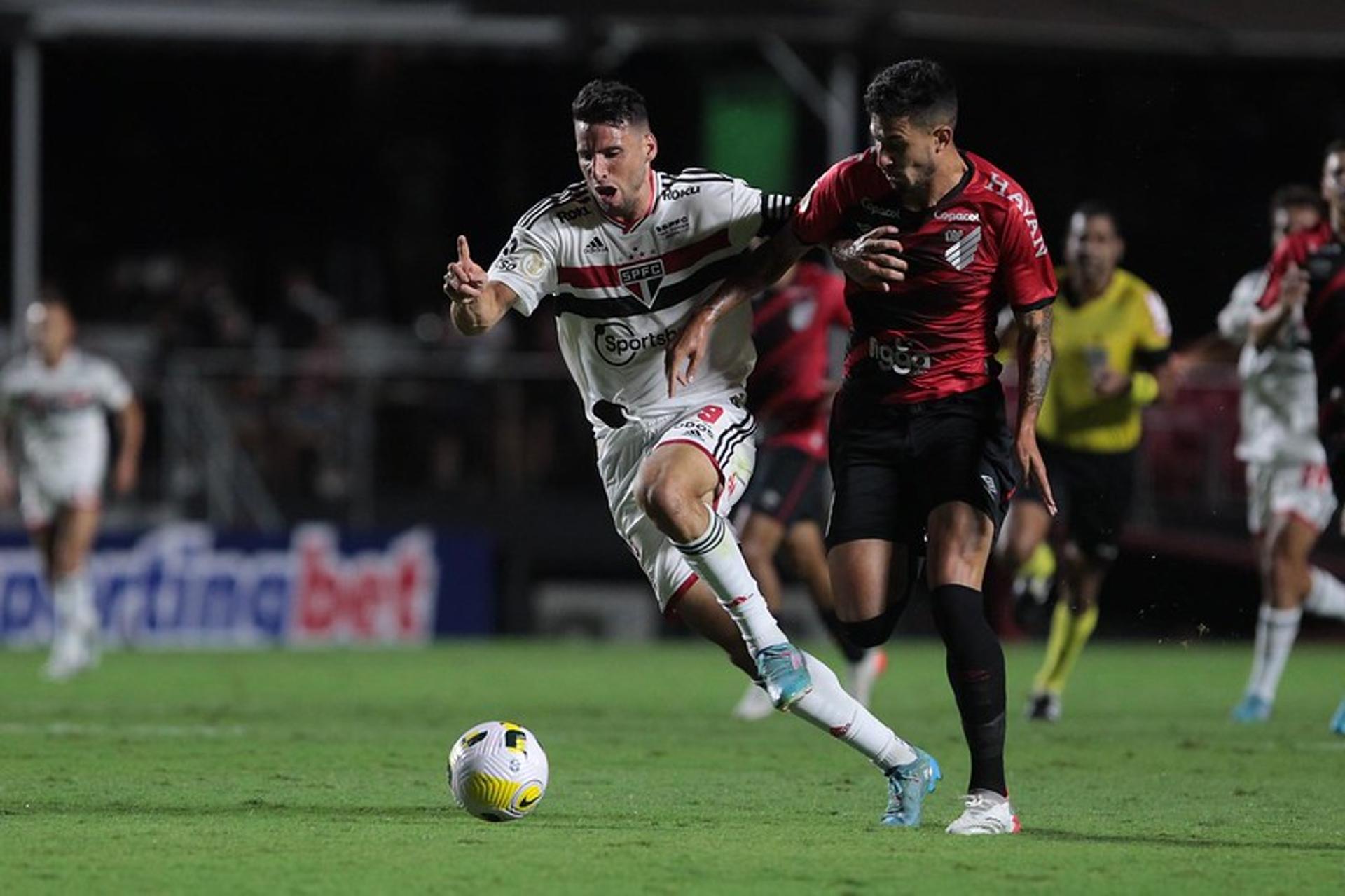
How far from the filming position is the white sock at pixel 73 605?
50.4ft

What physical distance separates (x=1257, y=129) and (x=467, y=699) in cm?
1353

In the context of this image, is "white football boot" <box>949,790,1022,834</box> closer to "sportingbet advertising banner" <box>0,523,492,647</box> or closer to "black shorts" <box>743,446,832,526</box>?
"black shorts" <box>743,446,832,526</box>

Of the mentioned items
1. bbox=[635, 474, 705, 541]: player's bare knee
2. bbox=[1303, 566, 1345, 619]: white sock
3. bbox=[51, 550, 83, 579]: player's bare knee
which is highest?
bbox=[635, 474, 705, 541]: player's bare knee

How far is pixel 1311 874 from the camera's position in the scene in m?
5.99

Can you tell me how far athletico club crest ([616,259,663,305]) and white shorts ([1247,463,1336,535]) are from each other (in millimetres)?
5053

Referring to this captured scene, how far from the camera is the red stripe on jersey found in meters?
7.74

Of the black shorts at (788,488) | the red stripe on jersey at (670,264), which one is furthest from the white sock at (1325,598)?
the red stripe on jersey at (670,264)

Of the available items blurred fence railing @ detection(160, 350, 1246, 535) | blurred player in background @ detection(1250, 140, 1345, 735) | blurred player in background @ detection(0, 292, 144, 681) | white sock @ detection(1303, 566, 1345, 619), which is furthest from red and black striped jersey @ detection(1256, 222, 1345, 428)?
blurred player in background @ detection(0, 292, 144, 681)

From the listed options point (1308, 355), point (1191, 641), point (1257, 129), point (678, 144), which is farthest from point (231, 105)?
point (1308, 355)

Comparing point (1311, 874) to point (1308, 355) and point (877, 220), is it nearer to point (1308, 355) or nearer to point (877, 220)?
point (877, 220)

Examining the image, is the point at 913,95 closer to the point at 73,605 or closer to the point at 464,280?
the point at 464,280

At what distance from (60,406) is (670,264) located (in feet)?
30.2

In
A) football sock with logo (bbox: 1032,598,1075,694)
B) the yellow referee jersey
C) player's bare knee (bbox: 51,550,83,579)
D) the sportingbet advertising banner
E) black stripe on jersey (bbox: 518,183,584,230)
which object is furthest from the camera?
the sportingbet advertising banner

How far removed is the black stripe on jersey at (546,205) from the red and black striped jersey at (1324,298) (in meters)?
3.95
